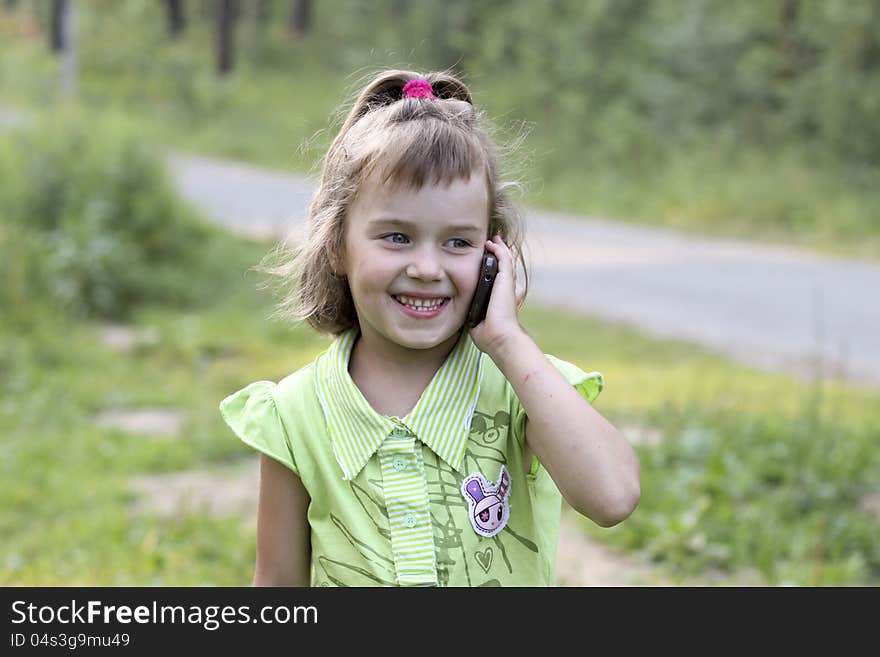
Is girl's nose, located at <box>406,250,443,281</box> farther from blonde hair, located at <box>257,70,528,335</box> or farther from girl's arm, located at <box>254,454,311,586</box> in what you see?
girl's arm, located at <box>254,454,311,586</box>

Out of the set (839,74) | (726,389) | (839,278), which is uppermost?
(839,74)

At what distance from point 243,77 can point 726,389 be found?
2515cm

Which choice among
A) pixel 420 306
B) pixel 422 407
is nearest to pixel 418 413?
pixel 422 407

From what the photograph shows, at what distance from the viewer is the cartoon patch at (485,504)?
186 cm

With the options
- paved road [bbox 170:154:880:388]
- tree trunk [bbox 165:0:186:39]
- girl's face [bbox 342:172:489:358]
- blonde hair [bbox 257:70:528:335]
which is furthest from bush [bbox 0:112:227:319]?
tree trunk [bbox 165:0:186:39]

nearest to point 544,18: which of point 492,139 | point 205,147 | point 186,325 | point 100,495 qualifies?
point 205,147

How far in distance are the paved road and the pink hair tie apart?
4010 mm

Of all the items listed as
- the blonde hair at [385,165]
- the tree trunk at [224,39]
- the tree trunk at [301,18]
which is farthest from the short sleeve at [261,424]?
the tree trunk at [301,18]

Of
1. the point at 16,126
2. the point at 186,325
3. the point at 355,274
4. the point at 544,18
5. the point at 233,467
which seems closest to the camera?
the point at 355,274

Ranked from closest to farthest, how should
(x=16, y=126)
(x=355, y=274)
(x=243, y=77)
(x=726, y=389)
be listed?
1. (x=355, y=274)
2. (x=726, y=389)
3. (x=16, y=126)
4. (x=243, y=77)

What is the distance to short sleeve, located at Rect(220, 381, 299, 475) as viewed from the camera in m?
1.90

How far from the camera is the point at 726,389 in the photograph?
630 centimetres

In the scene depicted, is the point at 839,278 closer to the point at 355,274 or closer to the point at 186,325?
the point at 186,325

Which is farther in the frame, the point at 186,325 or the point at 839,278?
the point at 839,278
